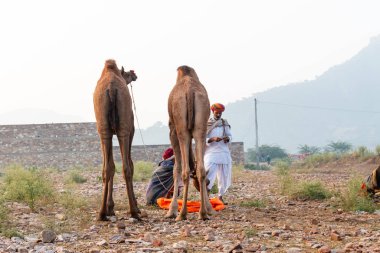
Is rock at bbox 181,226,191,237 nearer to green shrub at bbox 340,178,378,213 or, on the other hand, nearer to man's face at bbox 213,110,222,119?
green shrub at bbox 340,178,378,213

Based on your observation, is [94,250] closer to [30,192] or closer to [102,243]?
[102,243]

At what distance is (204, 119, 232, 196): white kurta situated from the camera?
1124 centimetres

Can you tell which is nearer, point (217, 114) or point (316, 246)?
point (316, 246)

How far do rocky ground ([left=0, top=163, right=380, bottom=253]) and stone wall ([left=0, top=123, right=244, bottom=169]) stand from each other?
949 inches

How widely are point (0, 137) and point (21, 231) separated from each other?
27581 mm

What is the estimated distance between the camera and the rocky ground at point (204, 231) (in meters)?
6.47

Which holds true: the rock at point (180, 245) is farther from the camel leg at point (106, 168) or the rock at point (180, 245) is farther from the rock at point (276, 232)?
the camel leg at point (106, 168)

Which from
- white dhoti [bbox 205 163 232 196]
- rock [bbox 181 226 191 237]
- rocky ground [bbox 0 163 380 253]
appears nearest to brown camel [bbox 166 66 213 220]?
A: rocky ground [bbox 0 163 380 253]

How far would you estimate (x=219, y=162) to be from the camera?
11258mm

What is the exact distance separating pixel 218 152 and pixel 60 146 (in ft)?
80.4

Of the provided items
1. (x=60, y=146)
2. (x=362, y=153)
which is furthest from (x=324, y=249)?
(x=60, y=146)

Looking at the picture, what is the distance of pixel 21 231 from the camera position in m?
7.80

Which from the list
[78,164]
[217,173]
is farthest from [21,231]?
[78,164]

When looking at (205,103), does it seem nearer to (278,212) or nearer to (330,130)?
(278,212)
